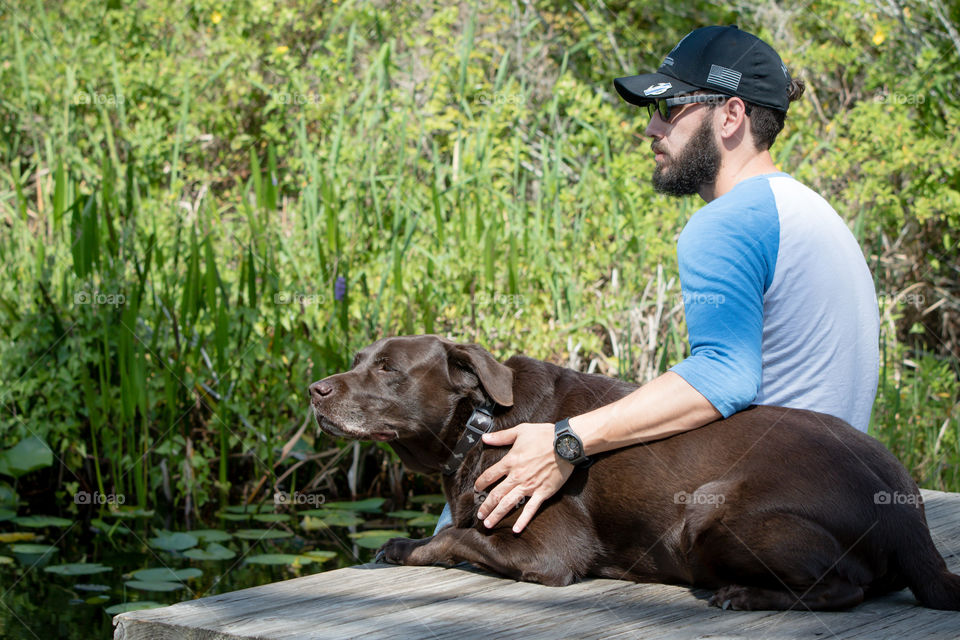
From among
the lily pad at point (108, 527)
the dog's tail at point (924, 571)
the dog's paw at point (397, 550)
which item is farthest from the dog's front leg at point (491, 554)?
the lily pad at point (108, 527)

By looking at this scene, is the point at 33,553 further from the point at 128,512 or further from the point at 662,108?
the point at 662,108

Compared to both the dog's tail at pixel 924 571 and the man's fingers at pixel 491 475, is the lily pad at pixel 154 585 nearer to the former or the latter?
the man's fingers at pixel 491 475

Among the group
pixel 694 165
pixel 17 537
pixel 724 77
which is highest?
pixel 724 77

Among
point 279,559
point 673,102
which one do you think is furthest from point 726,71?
point 279,559

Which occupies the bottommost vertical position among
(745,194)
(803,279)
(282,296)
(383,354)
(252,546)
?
(252,546)

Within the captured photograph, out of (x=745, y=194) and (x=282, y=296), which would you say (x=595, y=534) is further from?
(x=282, y=296)

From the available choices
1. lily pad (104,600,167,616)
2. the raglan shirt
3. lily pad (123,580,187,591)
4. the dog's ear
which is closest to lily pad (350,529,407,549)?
lily pad (123,580,187,591)

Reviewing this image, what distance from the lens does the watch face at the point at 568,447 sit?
8.48 feet

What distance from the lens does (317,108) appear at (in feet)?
23.1

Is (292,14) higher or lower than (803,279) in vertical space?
higher

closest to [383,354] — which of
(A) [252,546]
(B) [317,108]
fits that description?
(A) [252,546]

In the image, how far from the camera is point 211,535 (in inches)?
182

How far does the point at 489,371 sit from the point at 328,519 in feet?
7.84

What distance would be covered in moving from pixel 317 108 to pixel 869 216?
3.96 metres
